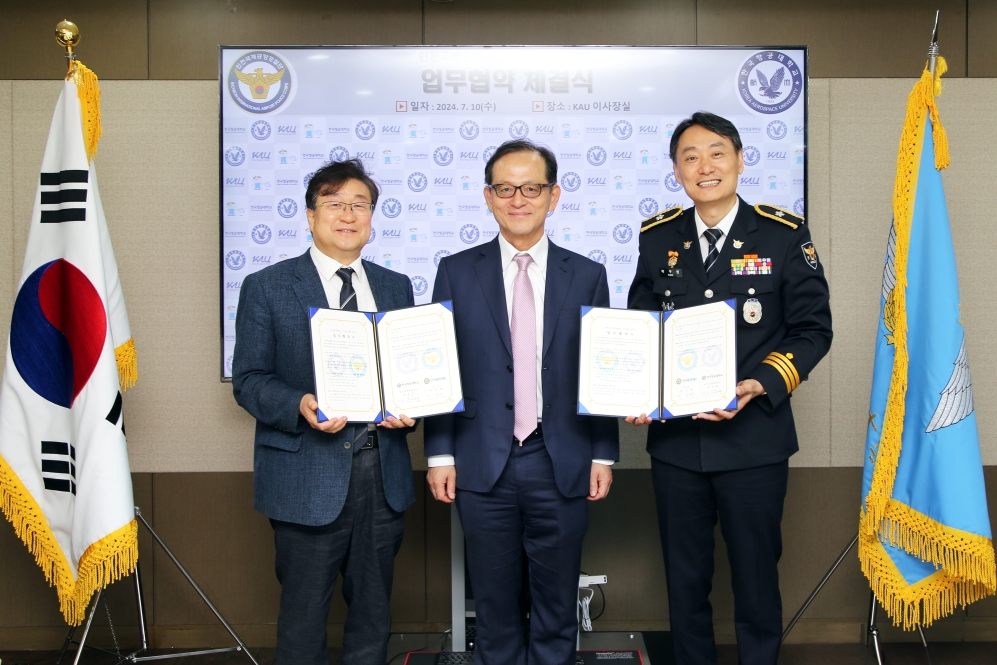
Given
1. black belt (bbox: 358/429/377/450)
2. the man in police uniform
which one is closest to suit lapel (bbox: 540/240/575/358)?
the man in police uniform

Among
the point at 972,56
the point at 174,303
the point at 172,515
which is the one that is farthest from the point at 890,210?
the point at 172,515

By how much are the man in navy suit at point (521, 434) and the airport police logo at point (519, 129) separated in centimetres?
80

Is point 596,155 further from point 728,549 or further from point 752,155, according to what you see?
point 728,549

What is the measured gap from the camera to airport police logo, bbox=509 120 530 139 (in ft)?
9.11

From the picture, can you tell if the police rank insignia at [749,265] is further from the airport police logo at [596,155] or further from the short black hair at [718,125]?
the airport police logo at [596,155]

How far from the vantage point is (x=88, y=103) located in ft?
7.72

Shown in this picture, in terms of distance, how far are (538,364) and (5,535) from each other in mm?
2603

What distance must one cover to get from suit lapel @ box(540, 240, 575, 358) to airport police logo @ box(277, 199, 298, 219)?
4.14 feet

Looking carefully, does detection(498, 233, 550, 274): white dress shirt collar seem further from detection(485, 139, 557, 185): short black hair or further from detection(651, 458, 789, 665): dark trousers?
detection(651, 458, 789, 665): dark trousers

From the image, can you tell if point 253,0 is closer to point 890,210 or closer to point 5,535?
point 5,535

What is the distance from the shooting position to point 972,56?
2.92 m

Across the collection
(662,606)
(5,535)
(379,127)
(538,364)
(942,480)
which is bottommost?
(662,606)

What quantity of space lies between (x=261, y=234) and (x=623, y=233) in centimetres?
148

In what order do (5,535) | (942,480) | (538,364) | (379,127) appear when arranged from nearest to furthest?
(538,364) → (942,480) → (379,127) → (5,535)
